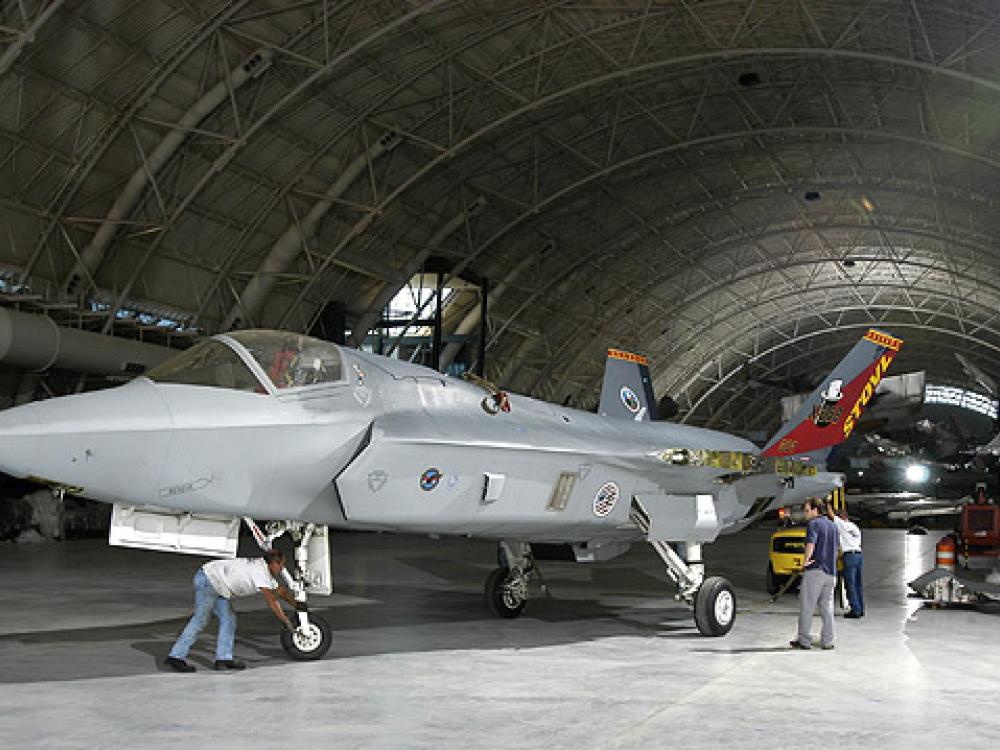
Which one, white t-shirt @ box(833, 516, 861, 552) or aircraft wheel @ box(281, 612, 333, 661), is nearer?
aircraft wheel @ box(281, 612, 333, 661)

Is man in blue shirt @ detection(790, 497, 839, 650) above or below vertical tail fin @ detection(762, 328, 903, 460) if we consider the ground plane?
below

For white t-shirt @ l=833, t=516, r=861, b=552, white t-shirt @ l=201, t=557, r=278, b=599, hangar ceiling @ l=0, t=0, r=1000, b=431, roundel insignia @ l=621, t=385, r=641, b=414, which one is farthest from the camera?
hangar ceiling @ l=0, t=0, r=1000, b=431

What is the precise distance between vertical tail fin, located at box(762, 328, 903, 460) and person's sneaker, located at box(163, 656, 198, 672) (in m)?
9.06

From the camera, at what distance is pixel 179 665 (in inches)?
334

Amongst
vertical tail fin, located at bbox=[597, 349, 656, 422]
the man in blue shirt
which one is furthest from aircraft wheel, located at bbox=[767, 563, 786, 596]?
the man in blue shirt

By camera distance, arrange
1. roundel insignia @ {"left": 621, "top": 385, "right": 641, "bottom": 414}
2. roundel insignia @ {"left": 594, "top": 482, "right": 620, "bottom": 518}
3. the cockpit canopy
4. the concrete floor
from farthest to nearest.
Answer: roundel insignia @ {"left": 621, "top": 385, "right": 641, "bottom": 414}, roundel insignia @ {"left": 594, "top": 482, "right": 620, "bottom": 518}, the cockpit canopy, the concrete floor

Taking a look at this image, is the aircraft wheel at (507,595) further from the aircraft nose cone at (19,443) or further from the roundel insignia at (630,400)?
the aircraft nose cone at (19,443)

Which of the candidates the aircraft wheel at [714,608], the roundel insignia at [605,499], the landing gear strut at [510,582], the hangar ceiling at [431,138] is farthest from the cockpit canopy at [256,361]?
the hangar ceiling at [431,138]

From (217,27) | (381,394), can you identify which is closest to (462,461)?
(381,394)

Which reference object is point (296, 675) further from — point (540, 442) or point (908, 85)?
point (908, 85)

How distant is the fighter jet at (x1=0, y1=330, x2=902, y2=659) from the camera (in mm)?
7980

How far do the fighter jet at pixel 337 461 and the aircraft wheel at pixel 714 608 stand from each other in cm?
2

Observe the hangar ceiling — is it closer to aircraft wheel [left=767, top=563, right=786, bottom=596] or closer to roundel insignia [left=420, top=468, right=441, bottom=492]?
roundel insignia [left=420, top=468, right=441, bottom=492]

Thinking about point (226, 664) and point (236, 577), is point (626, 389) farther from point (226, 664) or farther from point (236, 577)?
point (226, 664)
